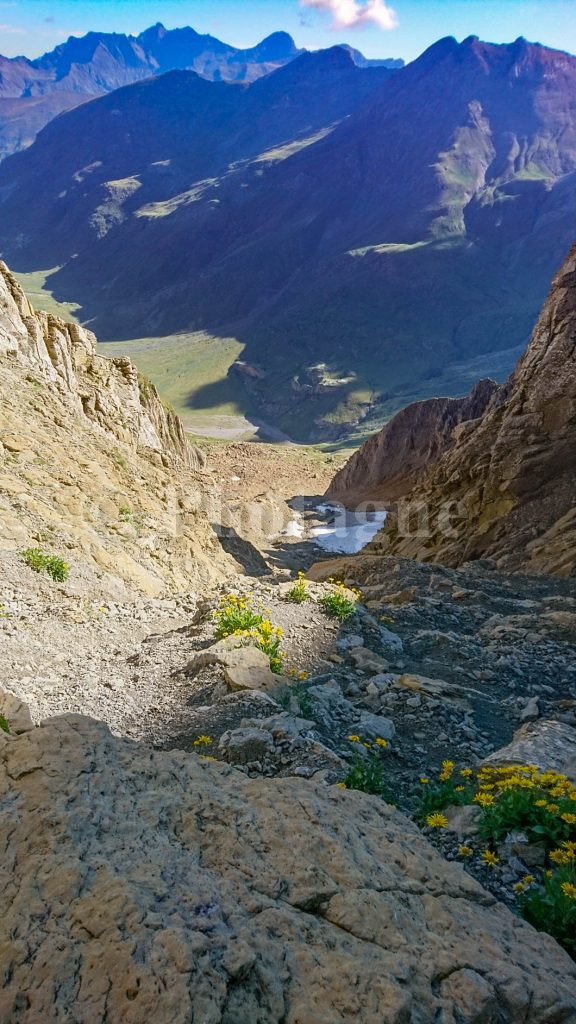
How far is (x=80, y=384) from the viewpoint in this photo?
20.4 meters

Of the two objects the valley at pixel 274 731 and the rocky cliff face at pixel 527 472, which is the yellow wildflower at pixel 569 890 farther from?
the rocky cliff face at pixel 527 472

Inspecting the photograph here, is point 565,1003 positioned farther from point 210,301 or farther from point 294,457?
point 210,301

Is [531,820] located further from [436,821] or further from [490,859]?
[436,821]

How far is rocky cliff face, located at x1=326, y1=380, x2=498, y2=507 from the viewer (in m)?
42.6

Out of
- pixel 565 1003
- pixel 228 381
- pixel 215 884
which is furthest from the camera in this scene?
pixel 228 381

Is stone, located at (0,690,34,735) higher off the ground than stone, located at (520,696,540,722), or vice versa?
stone, located at (0,690,34,735)

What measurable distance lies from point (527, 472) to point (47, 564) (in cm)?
1542

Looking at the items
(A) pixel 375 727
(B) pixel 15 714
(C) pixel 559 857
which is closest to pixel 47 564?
(B) pixel 15 714

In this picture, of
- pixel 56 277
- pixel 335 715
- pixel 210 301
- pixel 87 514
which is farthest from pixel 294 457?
pixel 56 277

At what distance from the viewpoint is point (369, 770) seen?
497cm

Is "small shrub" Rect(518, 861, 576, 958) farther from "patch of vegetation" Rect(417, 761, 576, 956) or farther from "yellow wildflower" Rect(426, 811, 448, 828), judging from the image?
"yellow wildflower" Rect(426, 811, 448, 828)

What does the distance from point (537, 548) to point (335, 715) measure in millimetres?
13207

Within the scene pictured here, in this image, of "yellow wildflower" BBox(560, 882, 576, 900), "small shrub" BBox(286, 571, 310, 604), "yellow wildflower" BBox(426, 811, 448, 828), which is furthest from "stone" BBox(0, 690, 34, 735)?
"small shrub" BBox(286, 571, 310, 604)

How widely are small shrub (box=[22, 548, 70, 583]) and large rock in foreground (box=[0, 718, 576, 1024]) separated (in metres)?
5.71
